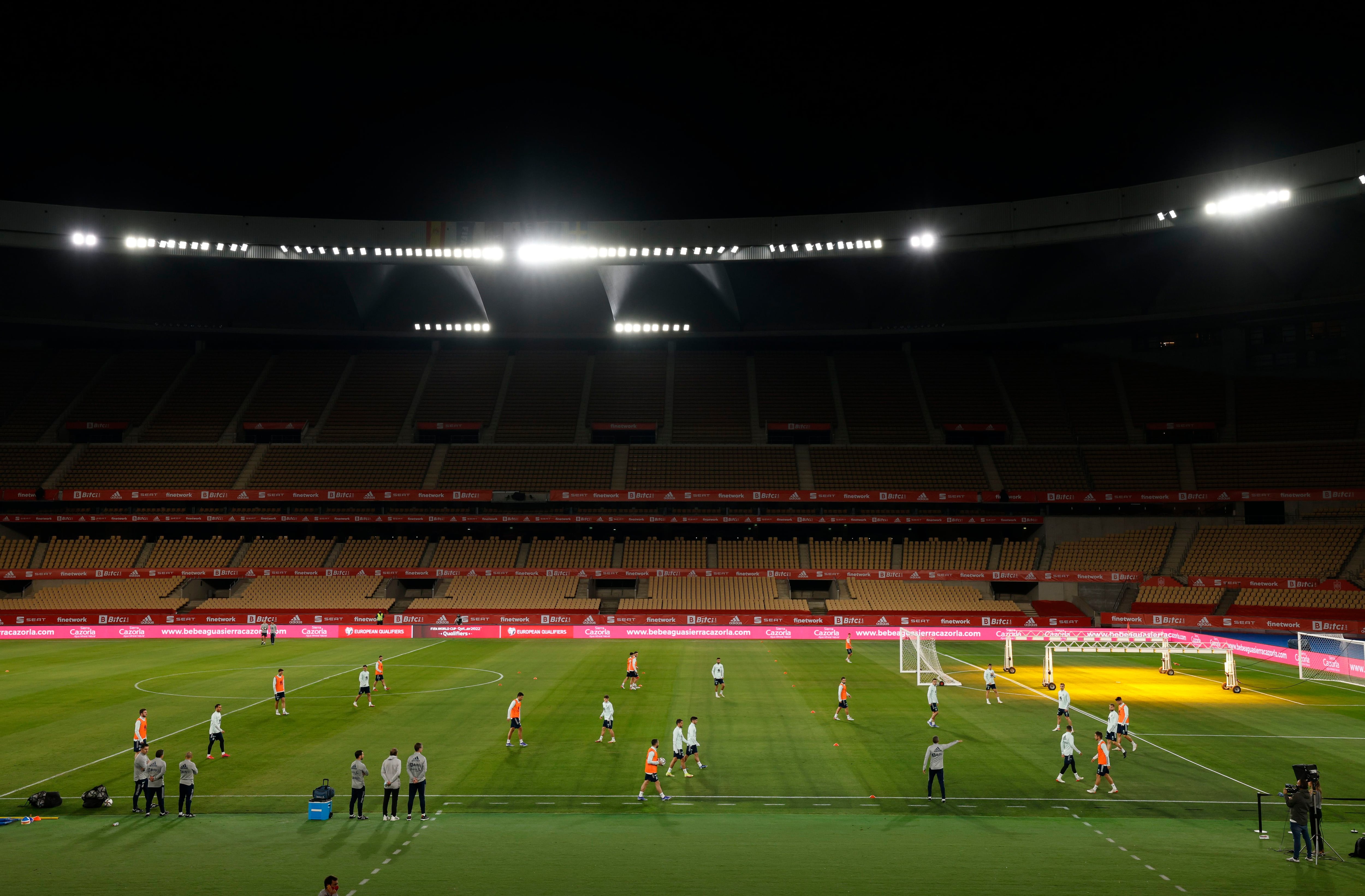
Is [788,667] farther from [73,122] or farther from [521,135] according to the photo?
[73,122]

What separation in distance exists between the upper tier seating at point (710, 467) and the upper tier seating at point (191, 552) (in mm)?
30852

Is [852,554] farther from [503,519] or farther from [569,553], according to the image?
[503,519]

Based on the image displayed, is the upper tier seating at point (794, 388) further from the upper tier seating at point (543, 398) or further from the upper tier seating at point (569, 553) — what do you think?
the upper tier seating at point (569, 553)

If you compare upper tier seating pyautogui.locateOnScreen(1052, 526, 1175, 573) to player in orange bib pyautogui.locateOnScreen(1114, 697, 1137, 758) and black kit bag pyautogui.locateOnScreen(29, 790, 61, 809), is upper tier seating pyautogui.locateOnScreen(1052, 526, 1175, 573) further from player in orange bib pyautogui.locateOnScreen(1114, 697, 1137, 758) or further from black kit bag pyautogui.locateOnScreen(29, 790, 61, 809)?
black kit bag pyautogui.locateOnScreen(29, 790, 61, 809)

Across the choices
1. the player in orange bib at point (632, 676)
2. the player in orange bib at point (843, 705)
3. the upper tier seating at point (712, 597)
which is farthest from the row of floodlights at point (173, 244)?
the player in orange bib at point (843, 705)

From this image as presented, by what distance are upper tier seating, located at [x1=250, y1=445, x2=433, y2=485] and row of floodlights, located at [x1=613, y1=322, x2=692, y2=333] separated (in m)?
19.2

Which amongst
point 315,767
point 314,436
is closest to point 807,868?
point 315,767

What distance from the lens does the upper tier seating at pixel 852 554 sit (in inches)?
2441

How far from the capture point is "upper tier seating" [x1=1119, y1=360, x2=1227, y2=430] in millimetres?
65375

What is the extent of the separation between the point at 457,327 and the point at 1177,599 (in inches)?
2307

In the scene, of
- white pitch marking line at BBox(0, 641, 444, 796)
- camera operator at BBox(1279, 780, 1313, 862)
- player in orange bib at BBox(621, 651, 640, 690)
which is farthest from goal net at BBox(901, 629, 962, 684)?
white pitch marking line at BBox(0, 641, 444, 796)

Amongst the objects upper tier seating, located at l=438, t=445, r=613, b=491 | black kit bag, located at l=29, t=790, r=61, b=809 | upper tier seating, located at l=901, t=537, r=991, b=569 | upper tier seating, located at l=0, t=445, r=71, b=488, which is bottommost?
black kit bag, located at l=29, t=790, r=61, b=809

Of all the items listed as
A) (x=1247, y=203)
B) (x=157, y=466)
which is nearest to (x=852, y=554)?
(x=1247, y=203)

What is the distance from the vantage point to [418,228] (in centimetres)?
6000
